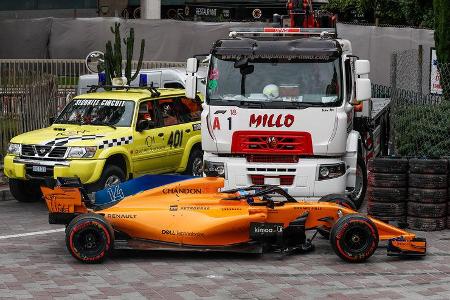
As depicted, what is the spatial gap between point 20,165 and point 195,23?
16893 millimetres

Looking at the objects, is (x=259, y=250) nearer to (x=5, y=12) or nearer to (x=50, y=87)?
(x=50, y=87)

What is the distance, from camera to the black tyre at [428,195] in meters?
14.7

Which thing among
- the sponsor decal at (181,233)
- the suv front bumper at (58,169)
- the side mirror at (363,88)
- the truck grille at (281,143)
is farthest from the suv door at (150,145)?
the sponsor decal at (181,233)

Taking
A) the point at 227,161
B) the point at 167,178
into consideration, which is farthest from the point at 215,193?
the point at 227,161

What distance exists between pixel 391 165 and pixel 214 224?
3250 millimetres

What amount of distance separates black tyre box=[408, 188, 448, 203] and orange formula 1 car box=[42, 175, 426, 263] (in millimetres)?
1827

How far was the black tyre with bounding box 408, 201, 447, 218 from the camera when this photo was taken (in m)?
14.8

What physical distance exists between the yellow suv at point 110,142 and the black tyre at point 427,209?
4.86 m

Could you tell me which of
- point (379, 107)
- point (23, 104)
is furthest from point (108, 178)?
point (379, 107)

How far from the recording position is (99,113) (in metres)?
17.7

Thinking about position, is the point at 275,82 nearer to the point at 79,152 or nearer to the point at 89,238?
the point at 79,152

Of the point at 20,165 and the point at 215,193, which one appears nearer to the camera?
the point at 215,193

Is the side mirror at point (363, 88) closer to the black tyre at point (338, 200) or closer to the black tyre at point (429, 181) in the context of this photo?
the black tyre at point (429, 181)

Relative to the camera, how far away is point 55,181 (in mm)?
13531
